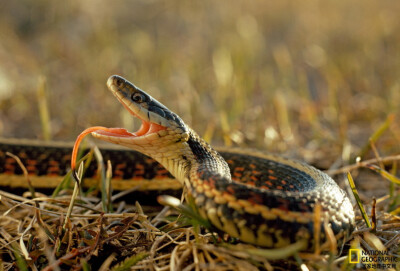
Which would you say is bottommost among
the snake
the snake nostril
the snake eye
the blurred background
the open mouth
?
the snake

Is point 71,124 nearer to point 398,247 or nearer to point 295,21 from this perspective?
point 398,247

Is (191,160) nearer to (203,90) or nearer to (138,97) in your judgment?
(138,97)

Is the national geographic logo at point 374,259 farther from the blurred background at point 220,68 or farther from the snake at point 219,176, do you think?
the blurred background at point 220,68

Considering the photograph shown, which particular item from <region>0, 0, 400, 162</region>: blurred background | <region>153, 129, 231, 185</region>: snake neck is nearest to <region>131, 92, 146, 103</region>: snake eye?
<region>153, 129, 231, 185</region>: snake neck

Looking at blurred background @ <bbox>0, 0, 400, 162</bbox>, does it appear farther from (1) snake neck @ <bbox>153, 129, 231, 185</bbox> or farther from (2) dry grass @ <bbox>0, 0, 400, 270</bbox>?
(1) snake neck @ <bbox>153, 129, 231, 185</bbox>

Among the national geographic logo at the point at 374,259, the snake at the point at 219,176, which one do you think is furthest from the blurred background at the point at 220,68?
the national geographic logo at the point at 374,259

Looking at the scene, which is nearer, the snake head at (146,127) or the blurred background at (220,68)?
the snake head at (146,127)
